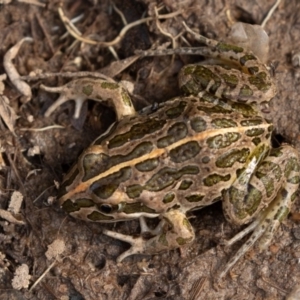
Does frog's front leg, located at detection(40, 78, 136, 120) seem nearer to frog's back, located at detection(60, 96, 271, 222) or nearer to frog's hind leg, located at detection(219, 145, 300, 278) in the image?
frog's back, located at detection(60, 96, 271, 222)

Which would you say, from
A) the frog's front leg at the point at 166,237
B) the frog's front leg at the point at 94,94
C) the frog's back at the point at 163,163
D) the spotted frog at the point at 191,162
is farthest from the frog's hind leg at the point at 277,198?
the frog's front leg at the point at 94,94

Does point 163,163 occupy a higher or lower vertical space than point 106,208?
higher

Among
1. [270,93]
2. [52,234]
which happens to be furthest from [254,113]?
[52,234]

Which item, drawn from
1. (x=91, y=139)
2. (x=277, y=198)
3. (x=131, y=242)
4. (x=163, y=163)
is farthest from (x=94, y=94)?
(x=277, y=198)

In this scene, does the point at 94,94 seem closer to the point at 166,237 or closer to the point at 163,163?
the point at 163,163

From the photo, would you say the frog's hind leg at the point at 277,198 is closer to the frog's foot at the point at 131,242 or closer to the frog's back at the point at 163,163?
the frog's back at the point at 163,163

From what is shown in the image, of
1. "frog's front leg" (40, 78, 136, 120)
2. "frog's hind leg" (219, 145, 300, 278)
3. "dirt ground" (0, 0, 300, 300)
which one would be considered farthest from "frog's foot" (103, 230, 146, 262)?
"frog's front leg" (40, 78, 136, 120)
